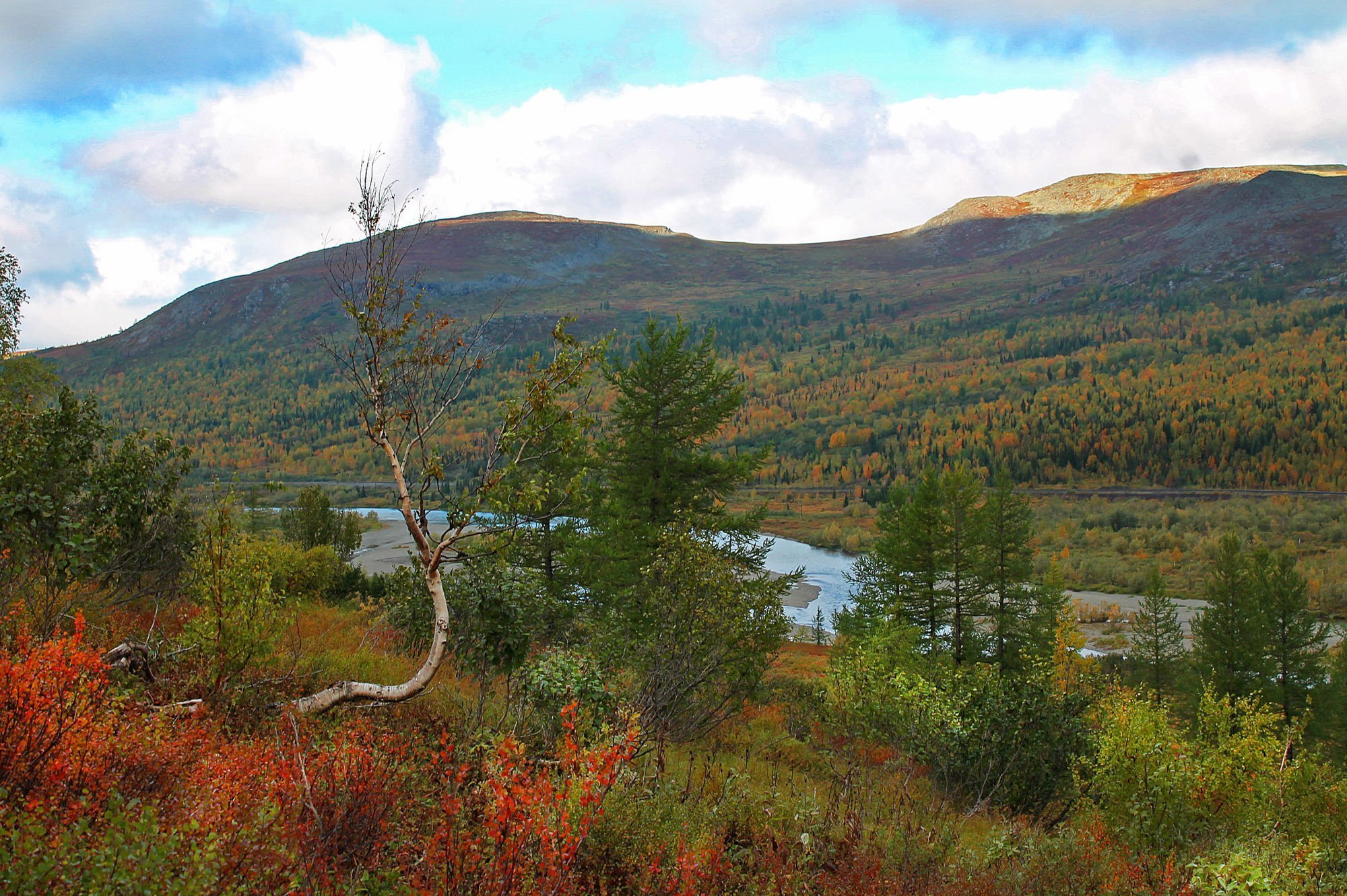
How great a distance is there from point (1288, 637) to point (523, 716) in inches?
1387

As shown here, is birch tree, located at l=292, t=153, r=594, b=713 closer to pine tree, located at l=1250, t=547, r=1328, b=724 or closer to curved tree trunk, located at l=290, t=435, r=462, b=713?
curved tree trunk, located at l=290, t=435, r=462, b=713

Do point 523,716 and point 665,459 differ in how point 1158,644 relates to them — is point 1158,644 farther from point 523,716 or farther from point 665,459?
point 523,716

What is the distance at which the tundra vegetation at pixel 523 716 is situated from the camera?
4738 mm

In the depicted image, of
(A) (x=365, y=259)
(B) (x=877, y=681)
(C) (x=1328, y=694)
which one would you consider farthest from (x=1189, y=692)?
(A) (x=365, y=259)

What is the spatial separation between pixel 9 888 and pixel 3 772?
165cm

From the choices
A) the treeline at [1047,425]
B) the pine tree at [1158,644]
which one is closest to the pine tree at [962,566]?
the pine tree at [1158,644]

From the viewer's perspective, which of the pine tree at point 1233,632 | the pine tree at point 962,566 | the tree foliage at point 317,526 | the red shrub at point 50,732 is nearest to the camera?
the red shrub at point 50,732

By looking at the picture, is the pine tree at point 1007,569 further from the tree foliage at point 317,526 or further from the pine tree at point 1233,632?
the tree foliage at point 317,526

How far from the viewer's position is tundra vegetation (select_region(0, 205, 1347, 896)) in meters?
4.74

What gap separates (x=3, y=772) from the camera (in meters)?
4.47

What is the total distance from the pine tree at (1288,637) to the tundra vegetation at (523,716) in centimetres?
1513

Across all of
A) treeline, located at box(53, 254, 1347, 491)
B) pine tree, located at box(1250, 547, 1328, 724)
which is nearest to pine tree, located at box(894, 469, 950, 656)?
pine tree, located at box(1250, 547, 1328, 724)

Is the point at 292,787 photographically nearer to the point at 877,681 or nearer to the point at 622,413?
the point at 877,681

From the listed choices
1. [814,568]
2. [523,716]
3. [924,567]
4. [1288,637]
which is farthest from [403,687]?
[814,568]
